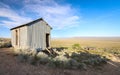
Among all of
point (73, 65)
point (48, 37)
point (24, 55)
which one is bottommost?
point (73, 65)

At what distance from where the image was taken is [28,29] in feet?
45.9

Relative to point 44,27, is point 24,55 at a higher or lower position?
lower

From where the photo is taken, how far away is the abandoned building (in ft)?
46.0

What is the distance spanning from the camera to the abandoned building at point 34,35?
46.0 ft

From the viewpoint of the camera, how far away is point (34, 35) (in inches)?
570

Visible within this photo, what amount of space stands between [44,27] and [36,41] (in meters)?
2.05

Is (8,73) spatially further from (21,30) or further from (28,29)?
(21,30)

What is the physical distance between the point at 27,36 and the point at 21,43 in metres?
1.60

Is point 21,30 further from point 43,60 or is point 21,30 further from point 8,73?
point 8,73

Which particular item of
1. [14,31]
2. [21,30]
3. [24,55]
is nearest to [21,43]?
[21,30]

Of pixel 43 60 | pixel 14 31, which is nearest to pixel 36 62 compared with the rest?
pixel 43 60

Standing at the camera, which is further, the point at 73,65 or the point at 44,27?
the point at 44,27

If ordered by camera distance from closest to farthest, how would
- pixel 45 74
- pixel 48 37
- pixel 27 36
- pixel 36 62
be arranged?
1. pixel 45 74
2. pixel 36 62
3. pixel 27 36
4. pixel 48 37

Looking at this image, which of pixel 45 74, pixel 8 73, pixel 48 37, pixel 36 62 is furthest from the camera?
pixel 48 37
